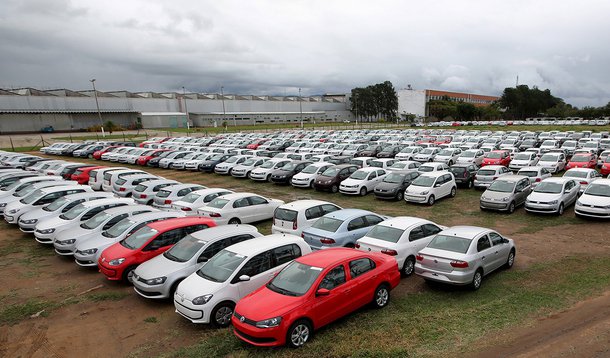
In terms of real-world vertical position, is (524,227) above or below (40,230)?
below

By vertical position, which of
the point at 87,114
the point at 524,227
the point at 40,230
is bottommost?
the point at 524,227

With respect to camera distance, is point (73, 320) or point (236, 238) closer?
point (73, 320)

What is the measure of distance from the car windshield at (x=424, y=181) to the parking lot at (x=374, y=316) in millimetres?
6719

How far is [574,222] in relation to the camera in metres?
14.8

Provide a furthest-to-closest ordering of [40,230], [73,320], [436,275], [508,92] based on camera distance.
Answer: [508,92]
[40,230]
[436,275]
[73,320]

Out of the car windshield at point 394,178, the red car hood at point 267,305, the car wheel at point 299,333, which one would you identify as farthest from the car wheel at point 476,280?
the car windshield at point 394,178

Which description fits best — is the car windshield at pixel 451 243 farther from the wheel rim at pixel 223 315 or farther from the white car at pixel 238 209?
the white car at pixel 238 209

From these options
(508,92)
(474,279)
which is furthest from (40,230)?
(508,92)

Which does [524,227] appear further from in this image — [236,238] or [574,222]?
[236,238]

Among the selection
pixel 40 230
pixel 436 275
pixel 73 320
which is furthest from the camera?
pixel 40 230

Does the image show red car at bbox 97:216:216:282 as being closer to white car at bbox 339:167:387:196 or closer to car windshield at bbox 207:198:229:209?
car windshield at bbox 207:198:229:209

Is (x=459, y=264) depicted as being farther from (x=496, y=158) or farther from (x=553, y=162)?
(x=553, y=162)

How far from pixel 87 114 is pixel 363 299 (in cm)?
8958

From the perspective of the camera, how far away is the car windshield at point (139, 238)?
1049 centimetres
